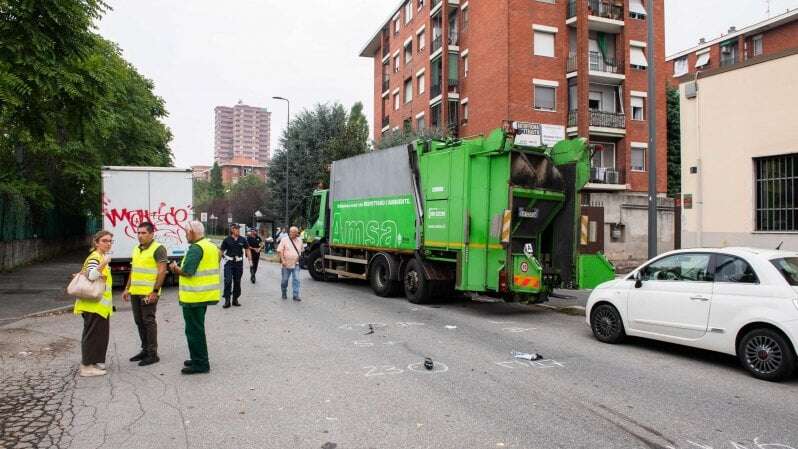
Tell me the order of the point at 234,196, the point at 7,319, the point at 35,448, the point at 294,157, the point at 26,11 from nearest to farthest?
the point at 35,448 < the point at 26,11 < the point at 7,319 < the point at 294,157 < the point at 234,196

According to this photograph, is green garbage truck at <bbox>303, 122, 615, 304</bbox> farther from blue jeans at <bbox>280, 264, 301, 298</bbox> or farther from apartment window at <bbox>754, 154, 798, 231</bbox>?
apartment window at <bbox>754, 154, 798, 231</bbox>

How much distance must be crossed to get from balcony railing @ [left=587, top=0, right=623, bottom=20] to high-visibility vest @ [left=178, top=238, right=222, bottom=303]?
1109 inches

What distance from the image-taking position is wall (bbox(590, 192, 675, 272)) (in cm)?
2605

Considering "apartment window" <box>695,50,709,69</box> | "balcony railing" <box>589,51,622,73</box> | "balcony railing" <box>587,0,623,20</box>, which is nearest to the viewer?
"balcony railing" <box>587,0,623,20</box>

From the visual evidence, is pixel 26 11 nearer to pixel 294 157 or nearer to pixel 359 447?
pixel 359 447

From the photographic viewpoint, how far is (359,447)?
3986mm

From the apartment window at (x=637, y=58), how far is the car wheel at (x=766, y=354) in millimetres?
26859

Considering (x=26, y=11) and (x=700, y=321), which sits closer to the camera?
(x=700, y=321)

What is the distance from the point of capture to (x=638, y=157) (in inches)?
1165

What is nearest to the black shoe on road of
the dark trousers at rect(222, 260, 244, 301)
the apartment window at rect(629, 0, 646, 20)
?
the dark trousers at rect(222, 260, 244, 301)

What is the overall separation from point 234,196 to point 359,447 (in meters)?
72.6

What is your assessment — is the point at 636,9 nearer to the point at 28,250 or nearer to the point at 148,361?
the point at 148,361

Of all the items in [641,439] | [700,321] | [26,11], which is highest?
[26,11]

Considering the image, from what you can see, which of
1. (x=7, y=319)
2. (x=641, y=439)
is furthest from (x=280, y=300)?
(x=641, y=439)
